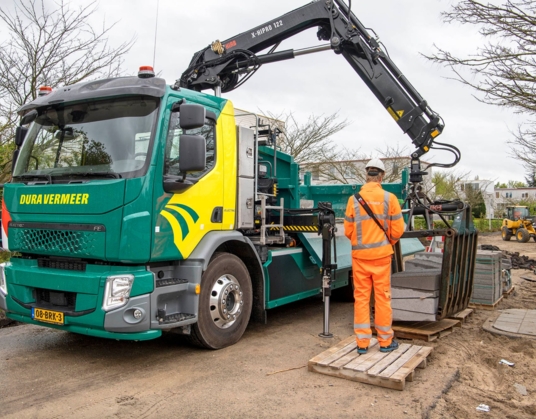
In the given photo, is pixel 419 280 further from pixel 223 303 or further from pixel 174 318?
pixel 174 318

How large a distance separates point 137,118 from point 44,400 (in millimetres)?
2482

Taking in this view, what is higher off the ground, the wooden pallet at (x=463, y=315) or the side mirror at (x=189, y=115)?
the side mirror at (x=189, y=115)

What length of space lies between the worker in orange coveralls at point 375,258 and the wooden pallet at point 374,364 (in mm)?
141

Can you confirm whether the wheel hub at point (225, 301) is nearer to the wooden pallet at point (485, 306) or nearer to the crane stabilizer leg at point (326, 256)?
the crane stabilizer leg at point (326, 256)

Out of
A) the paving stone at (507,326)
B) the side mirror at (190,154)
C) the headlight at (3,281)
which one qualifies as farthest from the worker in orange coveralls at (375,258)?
the headlight at (3,281)

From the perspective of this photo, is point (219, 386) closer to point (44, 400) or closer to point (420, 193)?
point (44, 400)

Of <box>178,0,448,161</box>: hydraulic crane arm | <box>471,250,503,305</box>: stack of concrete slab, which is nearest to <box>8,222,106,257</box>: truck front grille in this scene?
<box>178,0,448,161</box>: hydraulic crane arm

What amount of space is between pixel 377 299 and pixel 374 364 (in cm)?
67

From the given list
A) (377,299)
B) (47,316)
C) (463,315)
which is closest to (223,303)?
(377,299)

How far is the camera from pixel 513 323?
6203mm

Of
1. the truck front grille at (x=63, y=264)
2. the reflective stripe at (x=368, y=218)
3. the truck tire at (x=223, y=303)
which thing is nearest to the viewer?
the truck front grille at (x=63, y=264)

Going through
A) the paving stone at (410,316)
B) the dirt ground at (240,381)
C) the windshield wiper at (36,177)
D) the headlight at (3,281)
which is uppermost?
the windshield wiper at (36,177)

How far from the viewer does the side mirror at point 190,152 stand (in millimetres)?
4430

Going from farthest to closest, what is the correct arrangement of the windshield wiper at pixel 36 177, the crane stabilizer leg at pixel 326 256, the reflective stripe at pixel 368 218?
the crane stabilizer leg at pixel 326 256 < the reflective stripe at pixel 368 218 < the windshield wiper at pixel 36 177
